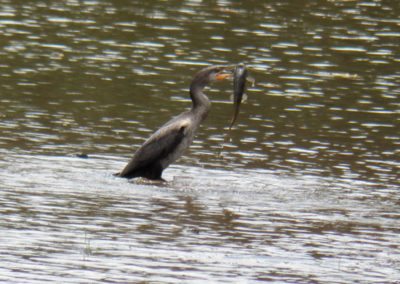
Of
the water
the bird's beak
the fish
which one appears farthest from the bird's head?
the water

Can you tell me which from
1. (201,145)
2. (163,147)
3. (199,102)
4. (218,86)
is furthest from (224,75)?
(218,86)

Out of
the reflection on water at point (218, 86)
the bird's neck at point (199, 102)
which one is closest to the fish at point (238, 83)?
the bird's neck at point (199, 102)

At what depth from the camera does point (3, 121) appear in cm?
1708

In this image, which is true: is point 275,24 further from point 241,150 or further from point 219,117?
point 241,150

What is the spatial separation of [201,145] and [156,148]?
210cm

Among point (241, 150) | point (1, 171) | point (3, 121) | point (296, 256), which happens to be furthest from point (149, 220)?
point (3, 121)

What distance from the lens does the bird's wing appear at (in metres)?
14.5

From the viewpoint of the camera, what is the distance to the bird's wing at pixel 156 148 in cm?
1448

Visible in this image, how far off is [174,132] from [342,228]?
3361 millimetres

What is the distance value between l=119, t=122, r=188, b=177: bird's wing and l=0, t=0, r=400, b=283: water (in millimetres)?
280

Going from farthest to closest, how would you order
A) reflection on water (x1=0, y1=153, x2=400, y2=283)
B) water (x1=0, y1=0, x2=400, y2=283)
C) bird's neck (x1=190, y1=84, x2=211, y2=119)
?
1. bird's neck (x1=190, y1=84, x2=211, y2=119)
2. water (x1=0, y1=0, x2=400, y2=283)
3. reflection on water (x1=0, y1=153, x2=400, y2=283)

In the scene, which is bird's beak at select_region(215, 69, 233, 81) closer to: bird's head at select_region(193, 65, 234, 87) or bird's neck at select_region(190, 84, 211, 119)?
bird's head at select_region(193, 65, 234, 87)

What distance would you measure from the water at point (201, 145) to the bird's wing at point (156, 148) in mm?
280

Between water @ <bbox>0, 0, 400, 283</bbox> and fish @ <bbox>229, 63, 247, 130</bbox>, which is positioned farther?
A: fish @ <bbox>229, 63, 247, 130</bbox>
